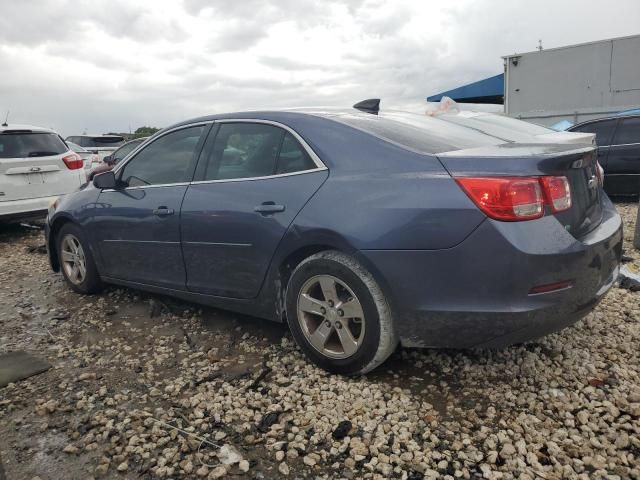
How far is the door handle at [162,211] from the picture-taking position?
3741 millimetres

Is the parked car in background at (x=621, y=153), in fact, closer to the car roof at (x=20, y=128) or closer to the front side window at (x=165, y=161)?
the front side window at (x=165, y=161)

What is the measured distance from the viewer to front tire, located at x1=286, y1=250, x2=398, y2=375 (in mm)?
2756

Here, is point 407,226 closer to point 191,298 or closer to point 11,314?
point 191,298

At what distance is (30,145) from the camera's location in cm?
757

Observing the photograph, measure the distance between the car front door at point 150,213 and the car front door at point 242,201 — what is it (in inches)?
5.6

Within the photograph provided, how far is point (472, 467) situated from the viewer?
87.6 inches

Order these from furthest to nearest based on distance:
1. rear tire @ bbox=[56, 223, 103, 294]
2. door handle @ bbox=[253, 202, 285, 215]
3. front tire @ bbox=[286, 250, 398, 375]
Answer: rear tire @ bbox=[56, 223, 103, 294]
door handle @ bbox=[253, 202, 285, 215]
front tire @ bbox=[286, 250, 398, 375]

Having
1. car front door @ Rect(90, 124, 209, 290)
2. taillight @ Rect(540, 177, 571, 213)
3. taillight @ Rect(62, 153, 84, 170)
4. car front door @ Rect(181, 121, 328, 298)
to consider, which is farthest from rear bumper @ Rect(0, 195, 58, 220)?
taillight @ Rect(540, 177, 571, 213)

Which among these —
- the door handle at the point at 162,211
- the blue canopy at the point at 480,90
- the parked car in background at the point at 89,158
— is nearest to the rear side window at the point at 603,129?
the door handle at the point at 162,211

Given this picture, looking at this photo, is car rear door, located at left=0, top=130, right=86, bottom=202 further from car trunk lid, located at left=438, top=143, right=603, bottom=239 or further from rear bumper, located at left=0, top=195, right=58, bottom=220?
car trunk lid, located at left=438, top=143, right=603, bottom=239

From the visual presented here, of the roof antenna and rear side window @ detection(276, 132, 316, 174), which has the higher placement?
the roof antenna

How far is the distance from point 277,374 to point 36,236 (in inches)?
253

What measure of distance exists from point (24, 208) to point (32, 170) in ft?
1.83

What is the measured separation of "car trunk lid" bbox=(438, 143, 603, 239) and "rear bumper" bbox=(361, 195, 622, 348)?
4.3 inches
